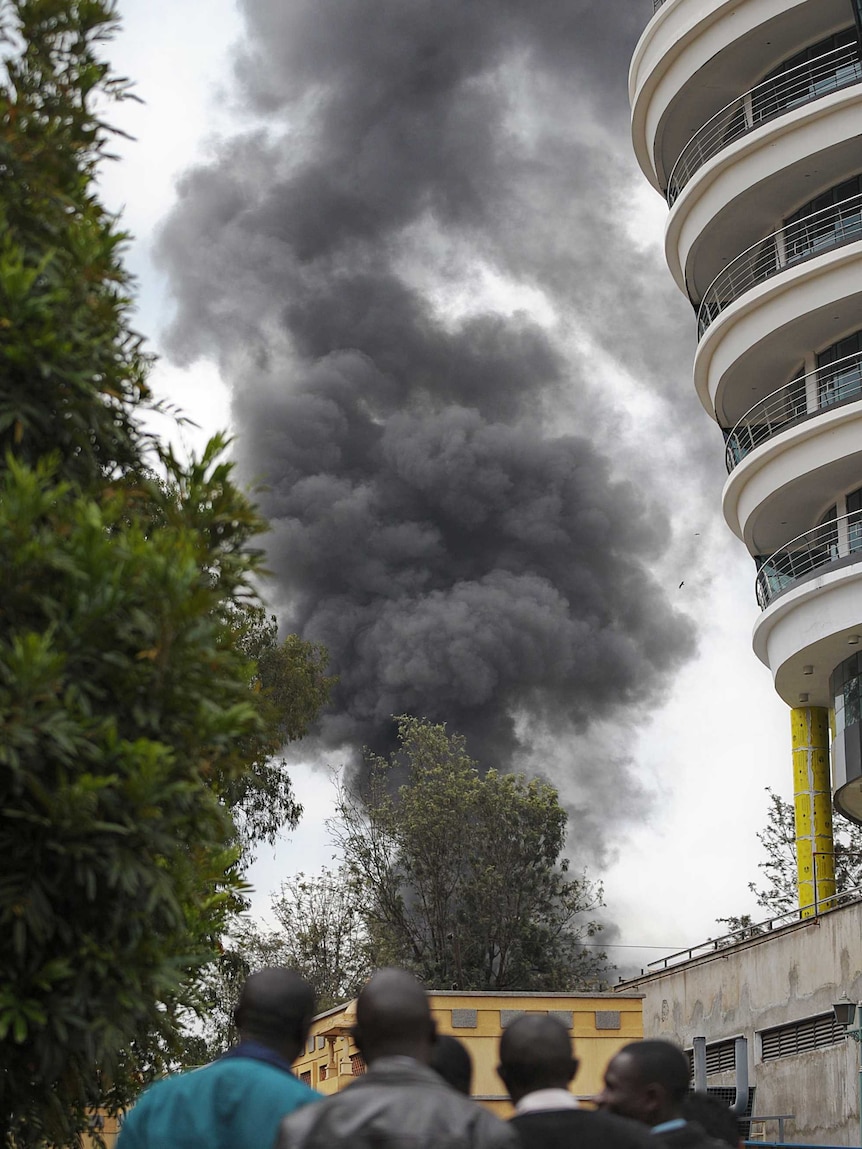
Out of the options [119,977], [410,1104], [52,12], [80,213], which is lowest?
[410,1104]

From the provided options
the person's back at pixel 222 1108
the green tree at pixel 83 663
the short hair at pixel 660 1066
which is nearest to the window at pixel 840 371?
the green tree at pixel 83 663

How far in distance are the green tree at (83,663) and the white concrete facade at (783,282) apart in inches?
1088

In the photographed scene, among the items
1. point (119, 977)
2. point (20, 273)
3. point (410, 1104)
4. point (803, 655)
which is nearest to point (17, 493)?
point (20, 273)

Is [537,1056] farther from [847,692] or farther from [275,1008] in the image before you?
[847,692]

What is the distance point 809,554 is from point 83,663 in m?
30.6

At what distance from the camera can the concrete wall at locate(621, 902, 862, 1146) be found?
2667cm

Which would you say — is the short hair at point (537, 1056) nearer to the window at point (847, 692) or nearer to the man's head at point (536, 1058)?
the man's head at point (536, 1058)

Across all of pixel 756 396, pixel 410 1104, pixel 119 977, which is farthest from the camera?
pixel 756 396

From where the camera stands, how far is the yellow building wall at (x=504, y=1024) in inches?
888

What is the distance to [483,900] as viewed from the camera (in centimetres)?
4597

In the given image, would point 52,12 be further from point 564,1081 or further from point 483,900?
point 483,900

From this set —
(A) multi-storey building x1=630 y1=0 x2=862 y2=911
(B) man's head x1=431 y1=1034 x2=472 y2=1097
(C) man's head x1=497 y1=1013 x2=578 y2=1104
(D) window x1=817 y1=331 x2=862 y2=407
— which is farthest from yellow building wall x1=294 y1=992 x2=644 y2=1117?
(C) man's head x1=497 y1=1013 x2=578 y2=1104

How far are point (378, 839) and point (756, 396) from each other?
63.4 ft

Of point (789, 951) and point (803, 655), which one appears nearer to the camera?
point (789, 951)
